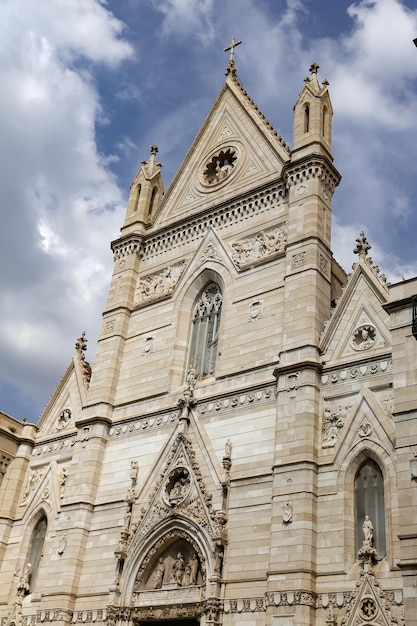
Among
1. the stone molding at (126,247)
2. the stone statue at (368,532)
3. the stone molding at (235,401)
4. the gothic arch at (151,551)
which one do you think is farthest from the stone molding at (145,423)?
Answer: the stone statue at (368,532)

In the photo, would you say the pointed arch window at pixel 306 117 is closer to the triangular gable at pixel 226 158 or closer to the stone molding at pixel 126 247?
the triangular gable at pixel 226 158

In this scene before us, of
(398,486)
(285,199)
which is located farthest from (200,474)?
(285,199)

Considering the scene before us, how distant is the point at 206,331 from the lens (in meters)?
22.7

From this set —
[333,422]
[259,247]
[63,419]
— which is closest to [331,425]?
[333,422]

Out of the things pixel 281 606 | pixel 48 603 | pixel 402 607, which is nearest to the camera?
pixel 402 607

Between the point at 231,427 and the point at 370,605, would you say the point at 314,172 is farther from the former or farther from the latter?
the point at 370,605

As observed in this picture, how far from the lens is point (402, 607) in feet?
46.6

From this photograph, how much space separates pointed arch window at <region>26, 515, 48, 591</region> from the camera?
22138mm

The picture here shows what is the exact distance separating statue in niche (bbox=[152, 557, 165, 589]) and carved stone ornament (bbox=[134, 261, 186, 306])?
862cm

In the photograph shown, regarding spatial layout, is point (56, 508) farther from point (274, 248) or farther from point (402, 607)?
point (402, 607)

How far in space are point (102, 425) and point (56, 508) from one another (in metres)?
2.85

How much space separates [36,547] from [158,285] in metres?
9.12

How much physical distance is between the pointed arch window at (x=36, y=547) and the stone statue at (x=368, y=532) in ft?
36.1

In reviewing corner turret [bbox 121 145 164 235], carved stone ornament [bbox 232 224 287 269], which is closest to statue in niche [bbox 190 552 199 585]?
carved stone ornament [bbox 232 224 287 269]
